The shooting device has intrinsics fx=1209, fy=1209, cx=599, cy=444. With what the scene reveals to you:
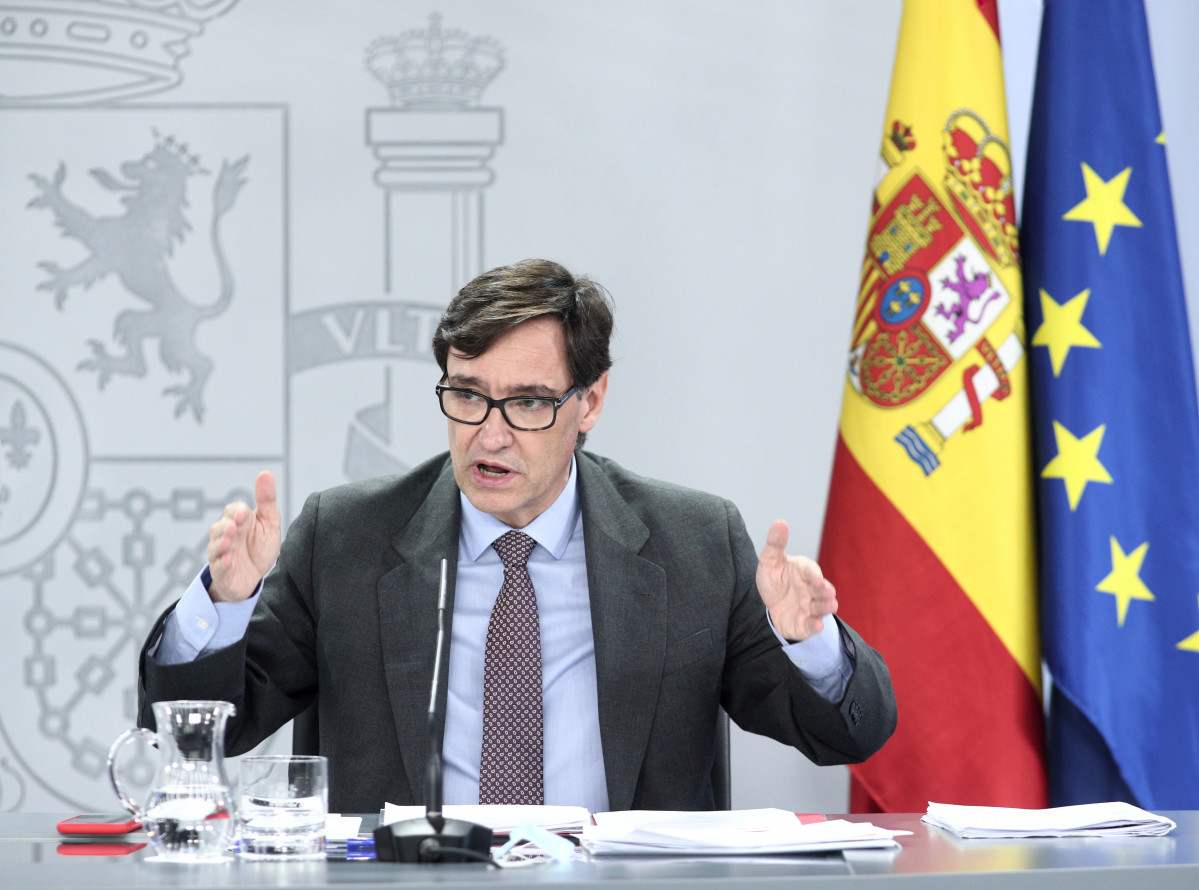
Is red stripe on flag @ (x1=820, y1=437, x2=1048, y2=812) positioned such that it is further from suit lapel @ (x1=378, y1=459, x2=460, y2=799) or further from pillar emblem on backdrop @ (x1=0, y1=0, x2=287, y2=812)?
pillar emblem on backdrop @ (x1=0, y1=0, x2=287, y2=812)

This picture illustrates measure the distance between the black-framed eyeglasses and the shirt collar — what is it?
0.17 metres

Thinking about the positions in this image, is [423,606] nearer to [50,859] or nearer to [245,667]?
[245,667]

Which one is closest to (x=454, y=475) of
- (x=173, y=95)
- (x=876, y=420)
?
(x=876, y=420)

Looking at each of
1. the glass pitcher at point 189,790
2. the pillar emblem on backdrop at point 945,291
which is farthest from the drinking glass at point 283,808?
the pillar emblem on backdrop at point 945,291

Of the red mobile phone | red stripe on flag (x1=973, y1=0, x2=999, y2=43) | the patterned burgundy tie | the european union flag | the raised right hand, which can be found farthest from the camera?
red stripe on flag (x1=973, y1=0, x2=999, y2=43)

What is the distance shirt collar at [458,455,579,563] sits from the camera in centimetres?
215

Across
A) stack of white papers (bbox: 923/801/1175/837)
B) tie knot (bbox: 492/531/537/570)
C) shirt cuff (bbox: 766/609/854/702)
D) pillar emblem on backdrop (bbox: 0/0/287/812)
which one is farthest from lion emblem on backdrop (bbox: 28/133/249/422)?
stack of white papers (bbox: 923/801/1175/837)

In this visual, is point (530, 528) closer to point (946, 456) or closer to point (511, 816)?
point (511, 816)

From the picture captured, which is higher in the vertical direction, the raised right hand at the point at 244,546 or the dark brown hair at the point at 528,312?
the dark brown hair at the point at 528,312

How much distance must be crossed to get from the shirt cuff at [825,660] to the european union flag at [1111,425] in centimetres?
83

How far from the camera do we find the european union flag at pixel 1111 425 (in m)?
2.44

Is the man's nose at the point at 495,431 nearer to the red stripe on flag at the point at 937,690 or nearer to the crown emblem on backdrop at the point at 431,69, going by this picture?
the red stripe on flag at the point at 937,690

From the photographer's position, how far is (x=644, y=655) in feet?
6.72

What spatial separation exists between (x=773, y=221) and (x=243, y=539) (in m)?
1.76
